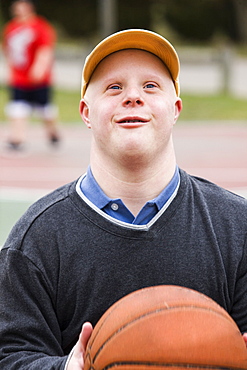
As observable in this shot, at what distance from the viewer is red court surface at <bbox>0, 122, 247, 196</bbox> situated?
36.1ft

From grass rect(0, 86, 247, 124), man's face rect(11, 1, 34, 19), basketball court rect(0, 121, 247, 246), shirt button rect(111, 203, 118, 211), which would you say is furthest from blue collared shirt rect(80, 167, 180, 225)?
grass rect(0, 86, 247, 124)

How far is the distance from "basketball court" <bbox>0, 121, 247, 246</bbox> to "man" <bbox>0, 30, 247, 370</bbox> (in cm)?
481

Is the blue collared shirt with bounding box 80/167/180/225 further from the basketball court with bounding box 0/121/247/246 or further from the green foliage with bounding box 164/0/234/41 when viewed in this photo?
the green foliage with bounding box 164/0/234/41

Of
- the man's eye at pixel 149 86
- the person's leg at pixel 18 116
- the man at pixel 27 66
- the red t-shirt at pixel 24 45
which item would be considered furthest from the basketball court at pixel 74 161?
the man's eye at pixel 149 86

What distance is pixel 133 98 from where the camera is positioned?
8.77ft

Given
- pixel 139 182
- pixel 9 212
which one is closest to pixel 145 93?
pixel 139 182

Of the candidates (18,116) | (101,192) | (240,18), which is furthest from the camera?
(240,18)

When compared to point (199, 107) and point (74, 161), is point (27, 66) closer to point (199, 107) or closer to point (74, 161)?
point (74, 161)

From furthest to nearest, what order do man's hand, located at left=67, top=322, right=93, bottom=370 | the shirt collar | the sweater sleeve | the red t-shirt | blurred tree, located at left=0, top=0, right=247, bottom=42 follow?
blurred tree, located at left=0, top=0, right=247, bottom=42 → the red t-shirt → the shirt collar → the sweater sleeve → man's hand, located at left=67, top=322, right=93, bottom=370

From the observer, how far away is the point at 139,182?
2754 millimetres

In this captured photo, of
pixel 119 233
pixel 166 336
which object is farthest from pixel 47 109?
pixel 166 336

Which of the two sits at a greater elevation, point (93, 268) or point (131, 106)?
point (131, 106)

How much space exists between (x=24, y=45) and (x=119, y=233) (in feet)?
34.1

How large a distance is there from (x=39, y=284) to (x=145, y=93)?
0.72 metres
